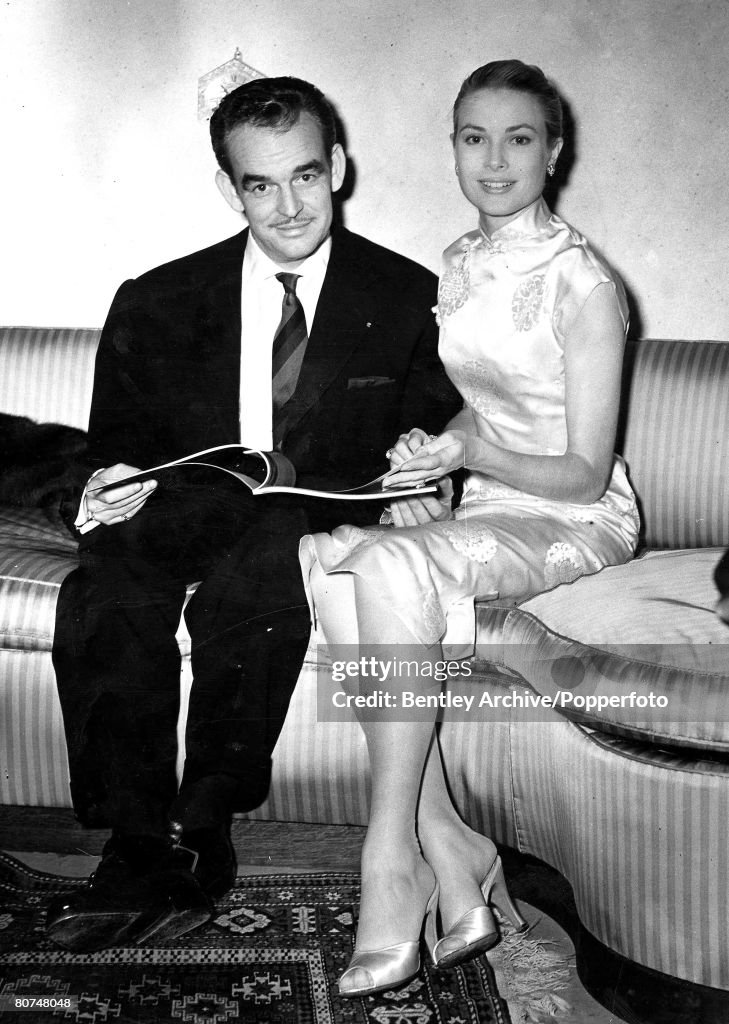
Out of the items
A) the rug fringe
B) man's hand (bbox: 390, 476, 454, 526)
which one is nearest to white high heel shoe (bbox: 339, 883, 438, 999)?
the rug fringe

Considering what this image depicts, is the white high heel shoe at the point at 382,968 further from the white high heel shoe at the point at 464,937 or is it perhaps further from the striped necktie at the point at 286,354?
the striped necktie at the point at 286,354

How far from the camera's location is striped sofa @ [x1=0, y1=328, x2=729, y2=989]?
50.4 inches

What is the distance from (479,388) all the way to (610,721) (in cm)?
65

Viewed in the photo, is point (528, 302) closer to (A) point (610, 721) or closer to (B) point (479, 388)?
(B) point (479, 388)

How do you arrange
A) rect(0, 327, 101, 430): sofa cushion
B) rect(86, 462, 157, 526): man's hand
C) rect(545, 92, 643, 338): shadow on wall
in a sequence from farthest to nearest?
1. rect(0, 327, 101, 430): sofa cushion
2. rect(545, 92, 643, 338): shadow on wall
3. rect(86, 462, 157, 526): man's hand

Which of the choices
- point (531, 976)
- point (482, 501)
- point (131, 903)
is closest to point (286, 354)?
point (482, 501)

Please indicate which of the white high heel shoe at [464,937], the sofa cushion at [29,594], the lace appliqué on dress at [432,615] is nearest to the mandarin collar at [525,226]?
the lace appliqué on dress at [432,615]

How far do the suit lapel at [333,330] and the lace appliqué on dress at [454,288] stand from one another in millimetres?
137

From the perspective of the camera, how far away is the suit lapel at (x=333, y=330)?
182 centimetres

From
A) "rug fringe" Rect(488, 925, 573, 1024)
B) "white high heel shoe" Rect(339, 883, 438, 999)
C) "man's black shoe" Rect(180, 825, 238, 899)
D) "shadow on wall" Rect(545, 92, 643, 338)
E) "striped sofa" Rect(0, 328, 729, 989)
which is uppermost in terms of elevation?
"shadow on wall" Rect(545, 92, 643, 338)

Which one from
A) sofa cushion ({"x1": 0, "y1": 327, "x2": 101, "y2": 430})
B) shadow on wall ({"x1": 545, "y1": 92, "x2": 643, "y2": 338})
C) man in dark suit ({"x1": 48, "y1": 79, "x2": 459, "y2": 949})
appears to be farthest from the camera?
sofa cushion ({"x1": 0, "y1": 327, "x2": 101, "y2": 430})

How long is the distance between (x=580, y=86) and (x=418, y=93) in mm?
333

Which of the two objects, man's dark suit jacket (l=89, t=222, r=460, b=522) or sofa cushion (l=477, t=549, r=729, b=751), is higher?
man's dark suit jacket (l=89, t=222, r=460, b=522)

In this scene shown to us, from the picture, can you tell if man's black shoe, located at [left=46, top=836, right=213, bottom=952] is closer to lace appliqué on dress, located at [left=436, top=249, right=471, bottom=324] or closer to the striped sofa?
the striped sofa
